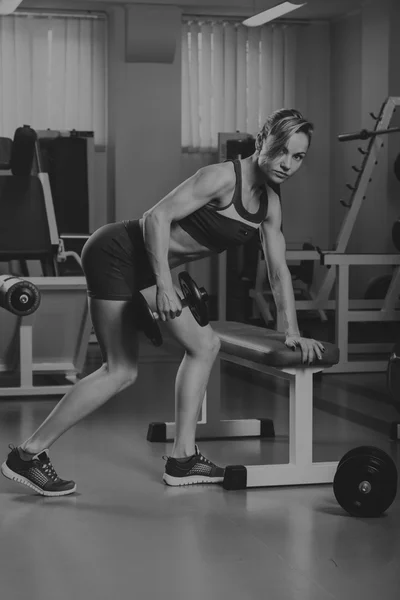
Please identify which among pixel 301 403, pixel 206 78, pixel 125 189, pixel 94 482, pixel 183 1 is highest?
pixel 183 1

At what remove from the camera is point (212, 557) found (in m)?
2.53

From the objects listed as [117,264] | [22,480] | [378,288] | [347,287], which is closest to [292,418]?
[117,264]

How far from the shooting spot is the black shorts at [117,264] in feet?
10.1

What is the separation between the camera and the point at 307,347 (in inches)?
127

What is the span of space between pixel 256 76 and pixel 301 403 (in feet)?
22.9

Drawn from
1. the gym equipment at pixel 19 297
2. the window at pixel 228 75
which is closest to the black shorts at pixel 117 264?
the gym equipment at pixel 19 297

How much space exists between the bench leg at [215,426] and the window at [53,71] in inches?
222

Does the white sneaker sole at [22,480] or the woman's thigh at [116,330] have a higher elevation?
the woman's thigh at [116,330]

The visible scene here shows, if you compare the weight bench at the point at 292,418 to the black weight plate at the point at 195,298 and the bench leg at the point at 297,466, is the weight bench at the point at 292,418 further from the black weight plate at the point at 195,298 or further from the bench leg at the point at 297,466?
the black weight plate at the point at 195,298

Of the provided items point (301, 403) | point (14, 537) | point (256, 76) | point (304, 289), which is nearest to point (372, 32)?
point (256, 76)

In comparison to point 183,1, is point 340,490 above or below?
below

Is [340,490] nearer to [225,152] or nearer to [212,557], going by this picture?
[212,557]

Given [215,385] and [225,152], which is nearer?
[215,385]

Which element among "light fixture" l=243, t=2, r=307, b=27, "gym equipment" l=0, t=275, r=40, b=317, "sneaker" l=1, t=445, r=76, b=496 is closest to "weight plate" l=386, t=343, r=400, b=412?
"sneaker" l=1, t=445, r=76, b=496
